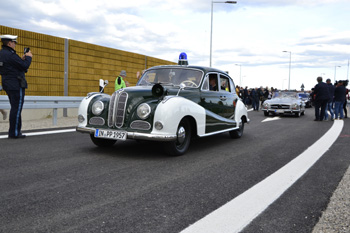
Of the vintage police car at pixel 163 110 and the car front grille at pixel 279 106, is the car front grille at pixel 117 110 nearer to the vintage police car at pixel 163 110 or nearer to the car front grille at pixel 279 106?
the vintage police car at pixel 163 110

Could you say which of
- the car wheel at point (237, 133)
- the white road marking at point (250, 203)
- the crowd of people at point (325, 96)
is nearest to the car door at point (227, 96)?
the car wheel at point (237, 133)

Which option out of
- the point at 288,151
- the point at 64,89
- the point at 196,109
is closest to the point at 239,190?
the point at 196,109

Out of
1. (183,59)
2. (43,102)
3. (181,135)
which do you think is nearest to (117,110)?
(181,135)

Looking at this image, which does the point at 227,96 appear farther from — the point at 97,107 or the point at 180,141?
the point at 97,107

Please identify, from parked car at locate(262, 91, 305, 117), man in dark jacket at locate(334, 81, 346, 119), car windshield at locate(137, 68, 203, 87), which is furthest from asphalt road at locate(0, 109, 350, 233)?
parked car at locate(262, 91, 305, 117)

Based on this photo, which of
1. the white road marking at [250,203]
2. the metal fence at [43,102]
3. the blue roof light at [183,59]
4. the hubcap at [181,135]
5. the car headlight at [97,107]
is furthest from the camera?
the metal fence at [43,102]

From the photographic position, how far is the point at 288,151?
643cm

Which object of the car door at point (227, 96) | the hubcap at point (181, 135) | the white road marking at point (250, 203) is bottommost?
the white road marking at point (250, 203)

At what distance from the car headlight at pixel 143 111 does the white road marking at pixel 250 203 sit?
211cm

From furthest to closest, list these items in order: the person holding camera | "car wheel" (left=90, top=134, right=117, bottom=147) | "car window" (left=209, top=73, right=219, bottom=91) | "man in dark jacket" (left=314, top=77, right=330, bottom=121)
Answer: "man in dark jacket" (left=314, top=77, right=330, bottom=121)
"car window" (left=209, top=73, right=219, bottom=91)
the person holding camera
"car wheel" (left=90, top=134, right=117, bottom=147)

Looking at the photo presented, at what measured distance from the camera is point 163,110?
527cm

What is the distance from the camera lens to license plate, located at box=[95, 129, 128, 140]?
5.36m

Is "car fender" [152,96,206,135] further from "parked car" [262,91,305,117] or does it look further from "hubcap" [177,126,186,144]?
"parked car" [262,91,305,117]

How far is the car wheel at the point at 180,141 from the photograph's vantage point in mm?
5547
